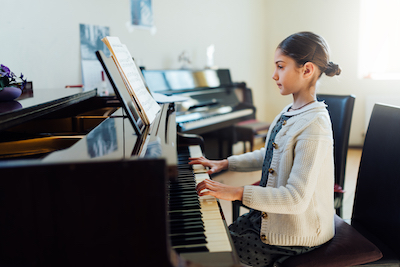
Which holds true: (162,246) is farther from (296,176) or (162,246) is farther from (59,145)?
(59,145)

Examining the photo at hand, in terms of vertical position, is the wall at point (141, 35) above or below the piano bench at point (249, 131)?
above

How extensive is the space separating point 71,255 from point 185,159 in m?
0.94

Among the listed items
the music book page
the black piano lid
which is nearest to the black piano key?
the music book page

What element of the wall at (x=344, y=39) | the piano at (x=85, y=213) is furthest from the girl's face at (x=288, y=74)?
the wall at (x=344, y=39)

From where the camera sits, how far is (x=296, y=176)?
1.14 m

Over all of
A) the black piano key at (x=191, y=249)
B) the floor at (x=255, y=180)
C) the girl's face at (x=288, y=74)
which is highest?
the girl's face at (x=288, y=74)

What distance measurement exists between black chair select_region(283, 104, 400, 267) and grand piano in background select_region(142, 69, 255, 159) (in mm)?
1628

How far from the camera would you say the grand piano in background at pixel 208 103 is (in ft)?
10.3

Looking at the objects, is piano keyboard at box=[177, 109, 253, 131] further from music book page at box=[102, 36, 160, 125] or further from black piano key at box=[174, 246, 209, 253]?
black piano key at box=[174, 246, 209, 253]

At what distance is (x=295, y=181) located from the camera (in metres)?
1.14

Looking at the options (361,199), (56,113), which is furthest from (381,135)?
(56,113)

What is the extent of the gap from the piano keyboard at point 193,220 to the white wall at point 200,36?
70 cm

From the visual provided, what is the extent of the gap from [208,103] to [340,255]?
2.54m

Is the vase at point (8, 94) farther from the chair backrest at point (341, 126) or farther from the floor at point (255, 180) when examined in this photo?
the floor at point (255, 180)
